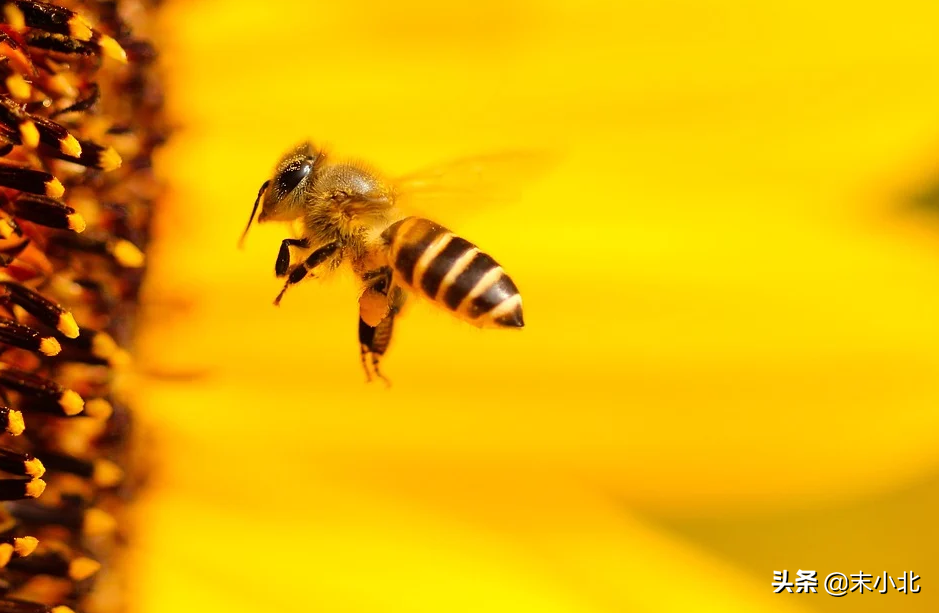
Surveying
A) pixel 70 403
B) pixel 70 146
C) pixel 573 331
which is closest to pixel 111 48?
pixel 70 146

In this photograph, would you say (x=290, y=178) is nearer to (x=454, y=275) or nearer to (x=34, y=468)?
(x=454, y=275)

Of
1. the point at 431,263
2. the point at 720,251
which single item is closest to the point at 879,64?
the point at 720,251

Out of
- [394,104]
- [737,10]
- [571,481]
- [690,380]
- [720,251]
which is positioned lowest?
[571,481]

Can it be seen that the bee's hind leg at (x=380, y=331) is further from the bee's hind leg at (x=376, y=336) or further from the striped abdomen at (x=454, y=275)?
the striped abdomen at (x=454, y=275)

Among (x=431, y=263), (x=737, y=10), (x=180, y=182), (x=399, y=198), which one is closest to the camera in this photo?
(x=431, y=263)

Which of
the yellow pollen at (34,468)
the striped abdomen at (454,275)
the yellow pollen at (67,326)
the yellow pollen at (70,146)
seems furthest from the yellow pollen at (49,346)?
the striped abdomen at (454,275)

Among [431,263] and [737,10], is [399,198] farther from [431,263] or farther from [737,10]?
[737,10]
